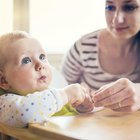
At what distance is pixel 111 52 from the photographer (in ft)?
4.20

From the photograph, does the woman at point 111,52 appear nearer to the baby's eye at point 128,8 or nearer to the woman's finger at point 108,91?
the baby's eye at point 128,8

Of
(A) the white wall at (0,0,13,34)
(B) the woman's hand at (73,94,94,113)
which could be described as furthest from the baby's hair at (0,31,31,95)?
(A) the white wall at (0,0,13,34)

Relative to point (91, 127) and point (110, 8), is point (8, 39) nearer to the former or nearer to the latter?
point (91, 127)

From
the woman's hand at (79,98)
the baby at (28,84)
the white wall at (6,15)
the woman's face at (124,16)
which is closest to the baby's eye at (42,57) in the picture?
the baby at (28,84)

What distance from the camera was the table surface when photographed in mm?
654

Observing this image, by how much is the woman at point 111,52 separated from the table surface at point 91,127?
297 mm

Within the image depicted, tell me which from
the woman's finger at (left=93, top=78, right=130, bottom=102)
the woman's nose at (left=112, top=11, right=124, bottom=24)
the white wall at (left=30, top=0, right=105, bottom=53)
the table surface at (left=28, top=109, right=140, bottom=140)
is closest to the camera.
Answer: the table surface at (left=28, top=109, right=140, bottom=140)

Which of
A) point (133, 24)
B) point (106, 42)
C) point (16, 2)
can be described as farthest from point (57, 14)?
point (133, 24)

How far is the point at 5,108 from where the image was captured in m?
0.77

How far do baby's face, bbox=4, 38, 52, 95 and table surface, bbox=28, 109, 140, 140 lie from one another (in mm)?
112

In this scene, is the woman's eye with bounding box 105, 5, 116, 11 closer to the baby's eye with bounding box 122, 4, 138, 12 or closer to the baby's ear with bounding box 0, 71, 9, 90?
the baby's eye with bounding box 122, 4, 138, 12

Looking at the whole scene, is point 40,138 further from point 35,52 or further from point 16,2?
point 16,2

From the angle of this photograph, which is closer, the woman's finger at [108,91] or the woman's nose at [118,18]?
the woman's finger at [108,91]

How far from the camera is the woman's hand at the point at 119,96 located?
34.2 inches
